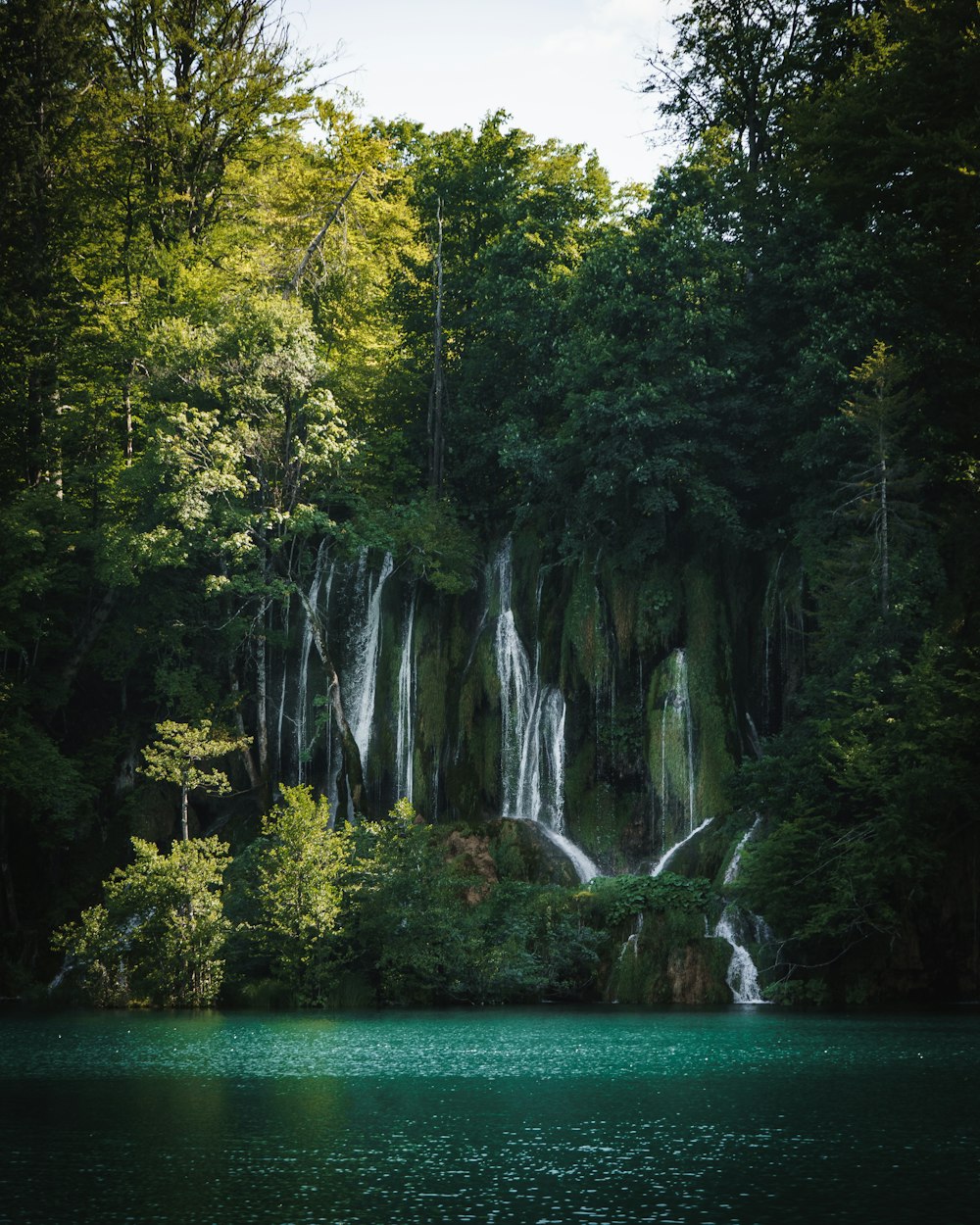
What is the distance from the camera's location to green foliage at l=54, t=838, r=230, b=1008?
26328 mm

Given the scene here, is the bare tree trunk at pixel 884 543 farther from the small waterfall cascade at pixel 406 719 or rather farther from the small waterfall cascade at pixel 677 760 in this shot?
the small waterfall cascade at pixel 406 719

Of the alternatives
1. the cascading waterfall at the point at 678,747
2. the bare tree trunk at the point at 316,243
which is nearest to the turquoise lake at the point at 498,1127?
the cascading waterfall at the point at 678,747

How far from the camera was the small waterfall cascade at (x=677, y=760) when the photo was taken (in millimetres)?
30422

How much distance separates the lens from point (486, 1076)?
1428cm

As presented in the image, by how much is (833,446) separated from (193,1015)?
18090 mm

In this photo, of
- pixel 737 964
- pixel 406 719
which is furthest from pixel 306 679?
pixel 737 964

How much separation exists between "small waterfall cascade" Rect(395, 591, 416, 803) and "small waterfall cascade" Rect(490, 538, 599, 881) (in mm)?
2271

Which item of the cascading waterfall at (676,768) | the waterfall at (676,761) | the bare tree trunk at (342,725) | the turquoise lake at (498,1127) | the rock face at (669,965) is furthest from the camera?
the bare tree trunk at (342,725)

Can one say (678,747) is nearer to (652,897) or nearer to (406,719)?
(652,897)

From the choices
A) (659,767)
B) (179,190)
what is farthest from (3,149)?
(659,767)

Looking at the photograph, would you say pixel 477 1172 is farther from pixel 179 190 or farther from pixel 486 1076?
pixel 179 190

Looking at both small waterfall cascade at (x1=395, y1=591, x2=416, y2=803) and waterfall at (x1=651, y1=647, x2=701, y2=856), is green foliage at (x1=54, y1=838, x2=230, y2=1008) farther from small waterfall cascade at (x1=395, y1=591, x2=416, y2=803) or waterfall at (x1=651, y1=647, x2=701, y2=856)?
waterfall at (x1=651, y1=647, x2=701, y2=856)

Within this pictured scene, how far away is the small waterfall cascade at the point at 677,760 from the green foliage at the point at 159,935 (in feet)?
32.7

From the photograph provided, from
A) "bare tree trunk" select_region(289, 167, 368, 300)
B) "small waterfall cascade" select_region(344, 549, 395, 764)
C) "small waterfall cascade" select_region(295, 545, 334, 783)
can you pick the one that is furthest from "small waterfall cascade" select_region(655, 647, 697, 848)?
"bare tree trunk" select_region(289, 167, 368, 300)
